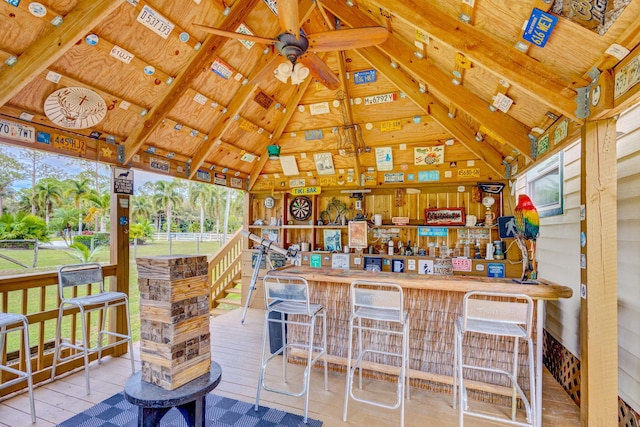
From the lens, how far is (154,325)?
149 cm

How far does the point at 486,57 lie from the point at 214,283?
19.0 ft

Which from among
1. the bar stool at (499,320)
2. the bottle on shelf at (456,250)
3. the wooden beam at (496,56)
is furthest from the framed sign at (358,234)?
the wooden beam at (496,56)

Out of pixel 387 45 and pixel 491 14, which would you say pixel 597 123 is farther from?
pixel 387 45

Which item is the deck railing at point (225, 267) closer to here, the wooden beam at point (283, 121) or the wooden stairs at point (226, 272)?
the wooden stairs at point (226, 272)

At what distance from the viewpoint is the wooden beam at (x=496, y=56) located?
219 centimetres

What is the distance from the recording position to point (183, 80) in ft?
11.7

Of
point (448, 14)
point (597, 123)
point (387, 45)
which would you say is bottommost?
point (597, 123)

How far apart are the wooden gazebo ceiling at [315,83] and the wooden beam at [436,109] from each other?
16mm

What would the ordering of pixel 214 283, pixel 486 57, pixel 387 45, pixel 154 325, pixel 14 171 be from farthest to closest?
pixel 14 171
pixel 214 283
pixel 387 45
pixel 486 57
pixel 154 325

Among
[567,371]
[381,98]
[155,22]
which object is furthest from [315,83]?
[567,371]

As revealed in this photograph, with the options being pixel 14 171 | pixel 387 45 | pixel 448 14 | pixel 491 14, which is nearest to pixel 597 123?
pixel 491 14

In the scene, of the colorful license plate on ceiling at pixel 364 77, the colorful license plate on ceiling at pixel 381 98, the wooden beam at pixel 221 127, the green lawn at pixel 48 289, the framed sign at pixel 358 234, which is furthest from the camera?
the green lawn at pixel 48 289

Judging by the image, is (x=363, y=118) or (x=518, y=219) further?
(x=363, y=118)

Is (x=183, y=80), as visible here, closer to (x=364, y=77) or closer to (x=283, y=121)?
(x=283, y=121)
